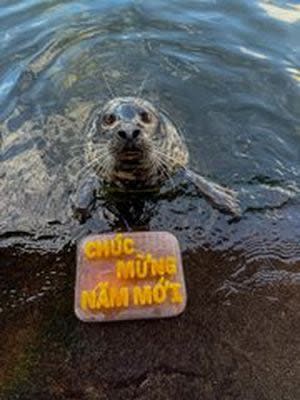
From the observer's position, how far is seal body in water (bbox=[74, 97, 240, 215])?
4.95m

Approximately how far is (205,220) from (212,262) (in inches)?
18.3

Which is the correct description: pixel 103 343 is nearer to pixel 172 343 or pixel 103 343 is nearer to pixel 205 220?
pixel 172 343

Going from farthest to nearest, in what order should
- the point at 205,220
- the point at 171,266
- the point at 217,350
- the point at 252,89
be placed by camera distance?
the point at 252,89
the point at 205,220
the point at 171,266
the point at 217,350

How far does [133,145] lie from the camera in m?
4.84

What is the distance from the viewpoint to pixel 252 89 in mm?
6883

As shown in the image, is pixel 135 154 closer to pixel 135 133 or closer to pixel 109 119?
pixel 135 133

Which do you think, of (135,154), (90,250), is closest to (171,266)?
(90,250)

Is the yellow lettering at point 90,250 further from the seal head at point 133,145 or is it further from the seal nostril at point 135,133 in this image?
the seal nostril at point 135,133

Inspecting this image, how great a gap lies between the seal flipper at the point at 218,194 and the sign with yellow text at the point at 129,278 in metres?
0.61

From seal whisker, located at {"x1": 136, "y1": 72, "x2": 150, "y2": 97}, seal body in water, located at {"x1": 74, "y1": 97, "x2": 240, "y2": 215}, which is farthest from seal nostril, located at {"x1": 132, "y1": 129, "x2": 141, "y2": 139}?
seal whisker, located at {"x1": 136, "y1": 72, "x2": 150, "y2": 97}

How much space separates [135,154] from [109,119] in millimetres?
505

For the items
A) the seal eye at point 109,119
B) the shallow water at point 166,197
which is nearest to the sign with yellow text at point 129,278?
the shallow water at point 166,197

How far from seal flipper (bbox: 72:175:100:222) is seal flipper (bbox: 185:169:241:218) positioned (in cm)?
75

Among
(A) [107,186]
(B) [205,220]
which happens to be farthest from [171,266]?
(A) [107,186]
